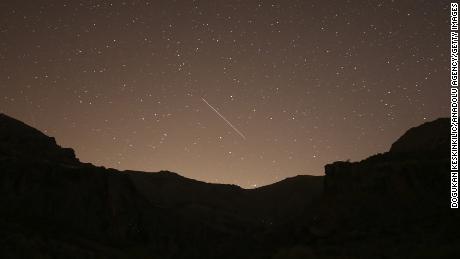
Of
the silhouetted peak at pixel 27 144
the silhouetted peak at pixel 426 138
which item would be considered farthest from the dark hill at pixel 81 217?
the silhouetted peak at pixel 426 138

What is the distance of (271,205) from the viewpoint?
118250 millimetres

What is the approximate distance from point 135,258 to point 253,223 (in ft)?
138

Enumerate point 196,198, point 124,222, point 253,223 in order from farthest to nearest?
point 196,198 → point 253,223 → point 124,222

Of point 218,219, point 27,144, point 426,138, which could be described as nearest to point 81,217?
point 27,144

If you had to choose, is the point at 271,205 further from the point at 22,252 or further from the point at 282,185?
the point at 22,252

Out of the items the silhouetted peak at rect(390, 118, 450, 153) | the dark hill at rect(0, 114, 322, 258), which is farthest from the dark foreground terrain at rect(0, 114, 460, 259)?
the silhouetted peak at rect(390, 118, 450, 153)

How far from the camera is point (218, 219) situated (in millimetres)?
95875

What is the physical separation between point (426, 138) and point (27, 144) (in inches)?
2351

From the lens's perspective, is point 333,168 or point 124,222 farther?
point 124,222

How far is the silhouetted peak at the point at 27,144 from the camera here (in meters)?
74.2

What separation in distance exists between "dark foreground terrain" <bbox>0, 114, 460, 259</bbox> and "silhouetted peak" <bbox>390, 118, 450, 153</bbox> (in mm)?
285

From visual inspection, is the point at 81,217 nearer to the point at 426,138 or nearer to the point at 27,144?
the point at 27,144

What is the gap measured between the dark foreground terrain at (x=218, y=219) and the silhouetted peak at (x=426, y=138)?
11.2 inches

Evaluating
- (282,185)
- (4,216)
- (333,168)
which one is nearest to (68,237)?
(4,216)
